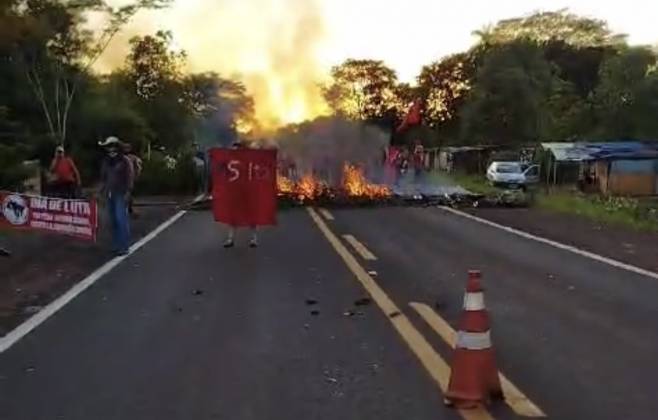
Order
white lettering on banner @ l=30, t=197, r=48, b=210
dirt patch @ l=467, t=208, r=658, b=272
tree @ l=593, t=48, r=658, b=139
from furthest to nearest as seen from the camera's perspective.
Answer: tree @ l=593, t=48, r=658, b=139 < dirt patch @ l=467, t=208, r=658, b=272 < white lettering on banner @ l=30, t=197, r=48, b=210

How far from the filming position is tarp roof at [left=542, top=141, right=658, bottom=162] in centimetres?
4547

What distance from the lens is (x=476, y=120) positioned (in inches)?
2653

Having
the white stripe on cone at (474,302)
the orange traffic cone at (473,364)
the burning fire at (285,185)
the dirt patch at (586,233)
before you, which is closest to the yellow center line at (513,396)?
the orange traffic cone at (473,364)

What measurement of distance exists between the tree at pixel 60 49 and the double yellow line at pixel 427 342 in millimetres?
30449

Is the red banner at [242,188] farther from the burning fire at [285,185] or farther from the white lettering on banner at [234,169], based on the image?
the burning fire at [285,185]

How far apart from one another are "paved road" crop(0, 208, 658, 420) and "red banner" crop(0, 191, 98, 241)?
4.91ft

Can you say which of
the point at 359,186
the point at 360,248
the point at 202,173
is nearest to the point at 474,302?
the point at 360,248

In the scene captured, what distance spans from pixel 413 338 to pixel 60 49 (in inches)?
1481

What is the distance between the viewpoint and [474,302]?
6066 millimetres

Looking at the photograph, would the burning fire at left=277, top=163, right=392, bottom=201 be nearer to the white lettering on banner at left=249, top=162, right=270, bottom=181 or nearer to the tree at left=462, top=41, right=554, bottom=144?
the white lettering on banner at left=249, top=162, right=270, bottom=181

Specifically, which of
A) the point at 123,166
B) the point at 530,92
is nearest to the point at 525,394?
the point at 123,166

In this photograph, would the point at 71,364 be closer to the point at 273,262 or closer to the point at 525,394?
the point at 525,394

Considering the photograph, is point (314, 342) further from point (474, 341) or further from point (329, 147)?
point (329, 147)

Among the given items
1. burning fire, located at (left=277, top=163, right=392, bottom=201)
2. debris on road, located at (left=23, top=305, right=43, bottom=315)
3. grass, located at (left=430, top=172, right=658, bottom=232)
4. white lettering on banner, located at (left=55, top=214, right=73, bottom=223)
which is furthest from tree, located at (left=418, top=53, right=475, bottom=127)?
debris on road, located at (left=23, top=305, right=43, bottom=315)
